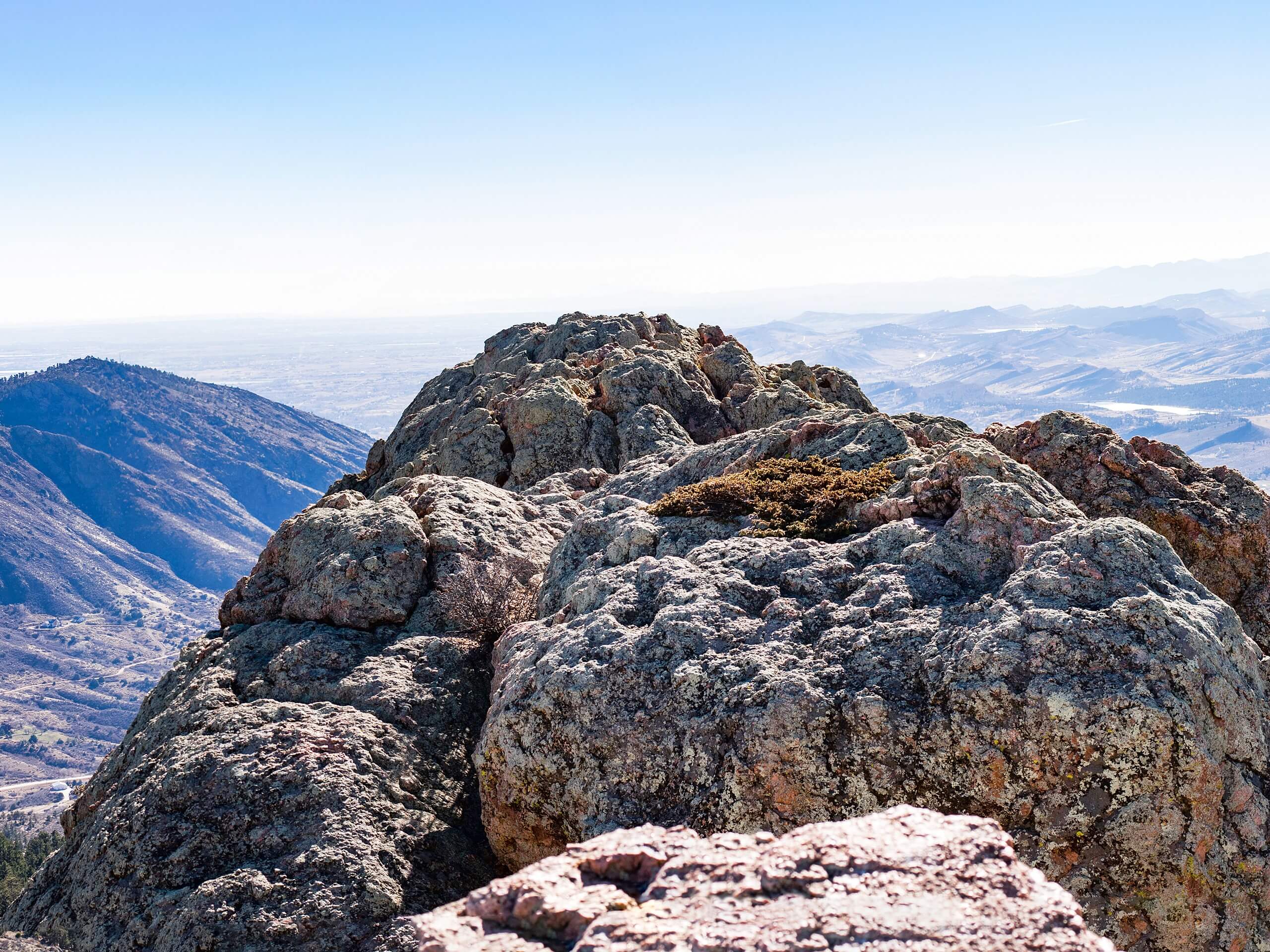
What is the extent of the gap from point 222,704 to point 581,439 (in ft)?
48.7

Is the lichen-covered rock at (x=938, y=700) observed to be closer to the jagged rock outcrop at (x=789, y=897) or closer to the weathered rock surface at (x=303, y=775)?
the weathered rock surface at (x=303, y=775)

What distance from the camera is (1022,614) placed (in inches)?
383

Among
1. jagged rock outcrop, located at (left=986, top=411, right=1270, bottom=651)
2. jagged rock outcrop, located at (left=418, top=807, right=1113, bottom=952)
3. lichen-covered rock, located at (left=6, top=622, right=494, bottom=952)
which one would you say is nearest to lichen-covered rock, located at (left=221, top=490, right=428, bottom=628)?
lichen-covered rock, located at (left=6, top=622, right=494, bottom=952)

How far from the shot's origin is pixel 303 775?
1117cm

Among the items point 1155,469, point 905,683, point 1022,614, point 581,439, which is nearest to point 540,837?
point 905,683

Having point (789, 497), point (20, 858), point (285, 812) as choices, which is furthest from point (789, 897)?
point (20, 858)

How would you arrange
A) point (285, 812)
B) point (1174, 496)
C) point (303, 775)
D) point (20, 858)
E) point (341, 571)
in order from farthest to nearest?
point (20, 858)
point (1174, 496)
point (341, 571)
point (303, 775)
point (285, 812)

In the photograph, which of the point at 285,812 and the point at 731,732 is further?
the point at 285,812

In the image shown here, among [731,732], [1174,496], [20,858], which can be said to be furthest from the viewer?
[20,858]

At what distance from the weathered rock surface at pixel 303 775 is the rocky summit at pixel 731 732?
5cm

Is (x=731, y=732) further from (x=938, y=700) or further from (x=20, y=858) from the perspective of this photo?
(x=20, y=858)

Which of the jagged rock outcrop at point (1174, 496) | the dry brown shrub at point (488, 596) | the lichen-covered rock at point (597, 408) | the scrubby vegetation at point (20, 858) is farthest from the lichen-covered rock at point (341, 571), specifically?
the scrubby vegetation at point (20, 858)

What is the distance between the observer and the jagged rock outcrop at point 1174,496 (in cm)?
1588

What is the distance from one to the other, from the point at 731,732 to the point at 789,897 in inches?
159
